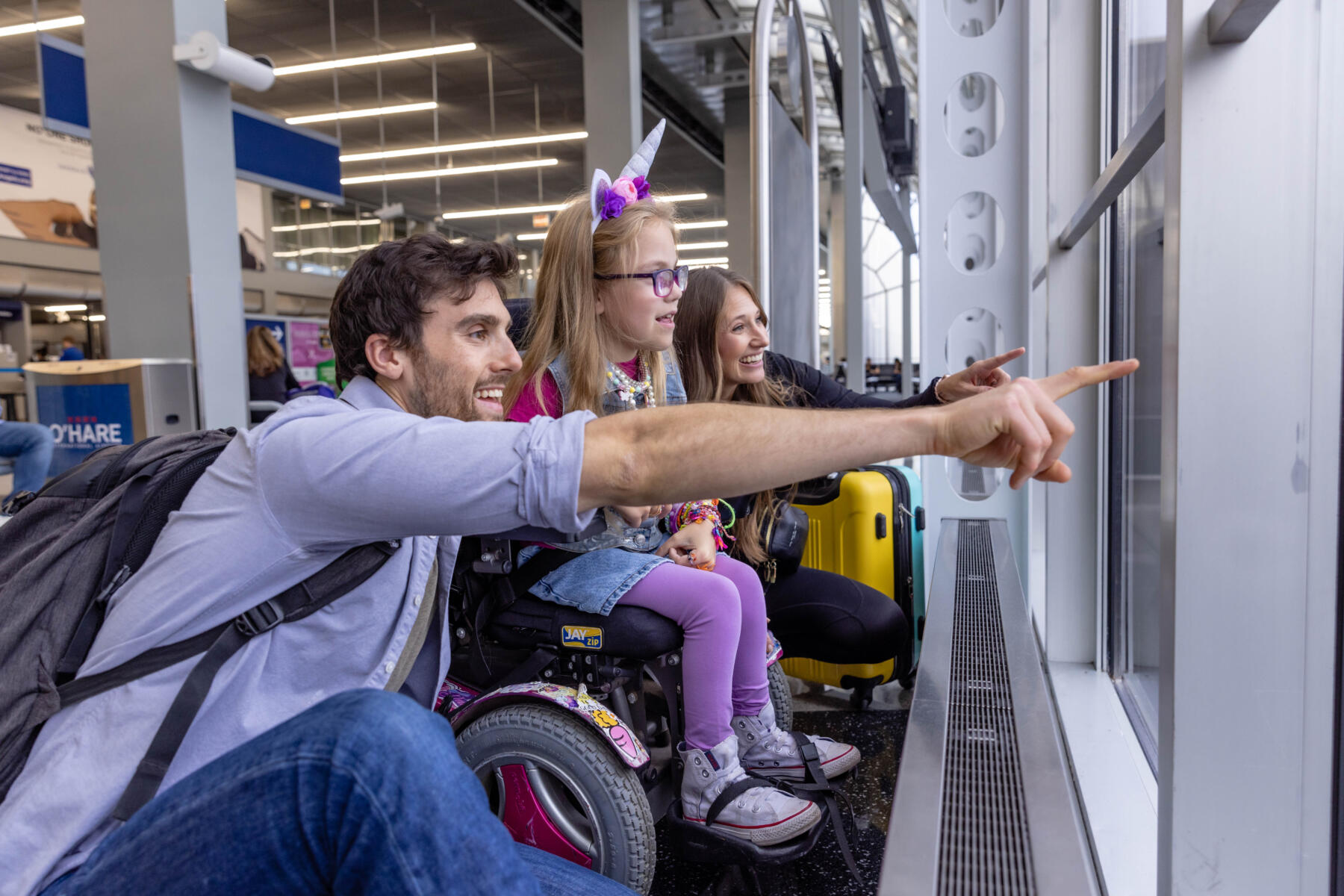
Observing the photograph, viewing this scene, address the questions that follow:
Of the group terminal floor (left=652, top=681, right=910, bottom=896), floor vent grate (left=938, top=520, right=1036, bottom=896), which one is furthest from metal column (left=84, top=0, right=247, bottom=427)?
floor vent grate (left=938, top=520, right=1036, bottom=896)

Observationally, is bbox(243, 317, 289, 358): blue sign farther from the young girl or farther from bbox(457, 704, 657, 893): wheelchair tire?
bbox(457, 704, 657, 893): wheelchair tire

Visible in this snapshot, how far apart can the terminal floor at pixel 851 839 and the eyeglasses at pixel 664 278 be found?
1142mm

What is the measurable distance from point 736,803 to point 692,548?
1.87 feet

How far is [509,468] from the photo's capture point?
3.35ft

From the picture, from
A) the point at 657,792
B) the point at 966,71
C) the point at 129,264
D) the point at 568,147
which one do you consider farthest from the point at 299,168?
the point at 568,147

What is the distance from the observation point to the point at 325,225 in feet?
50.0

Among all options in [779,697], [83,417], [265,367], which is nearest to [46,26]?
[265,367]

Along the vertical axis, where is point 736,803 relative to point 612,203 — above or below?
below

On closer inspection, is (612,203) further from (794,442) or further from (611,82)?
(611,82)

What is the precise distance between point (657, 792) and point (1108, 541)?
1549 mm

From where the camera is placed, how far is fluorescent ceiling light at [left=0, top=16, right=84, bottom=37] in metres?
9.62

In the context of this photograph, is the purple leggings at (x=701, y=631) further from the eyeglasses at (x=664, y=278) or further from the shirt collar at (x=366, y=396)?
the eyeglasses at (x=664, y=278)

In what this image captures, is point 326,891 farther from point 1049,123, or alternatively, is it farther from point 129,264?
point 129,264

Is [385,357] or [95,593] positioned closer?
[95,593]
